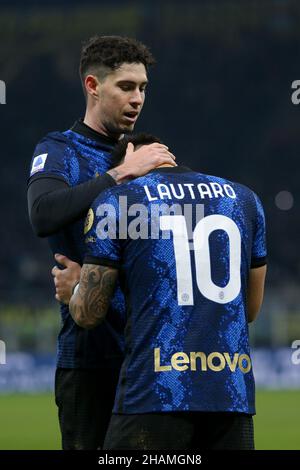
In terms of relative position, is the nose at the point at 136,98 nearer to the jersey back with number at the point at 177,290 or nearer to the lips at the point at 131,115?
the lips at the point at 131,115

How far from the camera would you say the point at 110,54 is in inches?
166

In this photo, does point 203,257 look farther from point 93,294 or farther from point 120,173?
point 120,173

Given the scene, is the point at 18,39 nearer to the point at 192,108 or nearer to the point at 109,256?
the point at 192,108

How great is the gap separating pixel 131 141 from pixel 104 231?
20.5 inches

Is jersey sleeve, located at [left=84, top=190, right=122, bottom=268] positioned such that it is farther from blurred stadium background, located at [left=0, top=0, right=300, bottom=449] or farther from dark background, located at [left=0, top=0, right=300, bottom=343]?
dark background, located at [left=0, top=0, right=300, bottom=343]

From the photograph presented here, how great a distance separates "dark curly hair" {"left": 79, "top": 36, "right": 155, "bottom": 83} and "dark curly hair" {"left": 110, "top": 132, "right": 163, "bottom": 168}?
399mm

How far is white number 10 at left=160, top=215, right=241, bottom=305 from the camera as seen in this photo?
350cm

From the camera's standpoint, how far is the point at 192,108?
28859 mm

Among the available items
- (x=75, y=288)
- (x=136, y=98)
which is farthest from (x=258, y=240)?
(x=136, y=98)

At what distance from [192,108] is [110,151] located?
2468 centimetres

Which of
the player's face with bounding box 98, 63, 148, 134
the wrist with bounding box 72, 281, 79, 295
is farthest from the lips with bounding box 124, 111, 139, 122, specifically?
the wrist with bounding box 72, 281, 79, 295

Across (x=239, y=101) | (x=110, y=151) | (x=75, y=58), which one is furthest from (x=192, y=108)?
(x=110, y=151)
